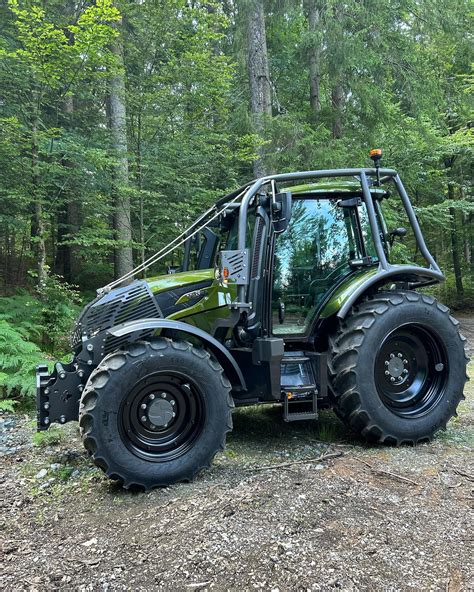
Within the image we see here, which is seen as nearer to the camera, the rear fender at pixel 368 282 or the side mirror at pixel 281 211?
the side mirror at pixel 281 211

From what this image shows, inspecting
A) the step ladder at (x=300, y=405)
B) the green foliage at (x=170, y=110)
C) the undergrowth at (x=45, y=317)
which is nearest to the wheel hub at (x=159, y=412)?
the step ladder at (x=300, y=405)

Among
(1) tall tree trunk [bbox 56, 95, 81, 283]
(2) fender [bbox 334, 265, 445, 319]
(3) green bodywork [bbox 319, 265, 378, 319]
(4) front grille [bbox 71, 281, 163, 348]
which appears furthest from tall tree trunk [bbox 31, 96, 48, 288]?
(2) fender [bbox 334, 265, 445, 319]

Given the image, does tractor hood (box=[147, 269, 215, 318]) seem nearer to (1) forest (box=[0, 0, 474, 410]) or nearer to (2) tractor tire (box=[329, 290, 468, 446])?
(2) tractor tire (box=[329, 290, 468, 446])

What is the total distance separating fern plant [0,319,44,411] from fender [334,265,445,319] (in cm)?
353

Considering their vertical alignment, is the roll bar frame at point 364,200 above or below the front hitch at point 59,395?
above

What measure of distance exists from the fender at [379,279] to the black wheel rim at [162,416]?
1467 millimetres

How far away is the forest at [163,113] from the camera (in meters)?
7.06

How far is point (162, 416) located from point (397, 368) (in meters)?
2.15

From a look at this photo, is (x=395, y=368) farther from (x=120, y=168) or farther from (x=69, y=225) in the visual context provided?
(x=69, y=225)

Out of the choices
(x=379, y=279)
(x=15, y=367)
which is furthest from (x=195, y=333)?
(x=15, y=367)

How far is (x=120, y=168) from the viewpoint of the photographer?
8.39 metres

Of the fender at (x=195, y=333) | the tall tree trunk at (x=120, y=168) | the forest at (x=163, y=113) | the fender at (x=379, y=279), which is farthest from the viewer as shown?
the tall tree trunk at (x=120, y=168)

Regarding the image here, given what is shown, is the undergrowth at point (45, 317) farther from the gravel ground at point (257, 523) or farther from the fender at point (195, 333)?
the gravel ground at point (257, 523)

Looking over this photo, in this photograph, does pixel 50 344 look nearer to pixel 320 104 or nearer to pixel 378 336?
pixel 378 336
